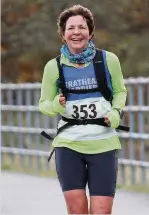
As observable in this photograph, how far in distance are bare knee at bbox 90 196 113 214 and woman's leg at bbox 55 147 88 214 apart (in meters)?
0.05

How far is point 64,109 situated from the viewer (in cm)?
515

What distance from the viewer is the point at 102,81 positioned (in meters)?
5.14

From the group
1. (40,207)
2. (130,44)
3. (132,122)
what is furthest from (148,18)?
(40,207)

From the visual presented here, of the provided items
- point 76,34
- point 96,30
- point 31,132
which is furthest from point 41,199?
point 96,30

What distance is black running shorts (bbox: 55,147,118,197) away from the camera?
5.16m

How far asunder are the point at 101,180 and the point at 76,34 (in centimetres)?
83

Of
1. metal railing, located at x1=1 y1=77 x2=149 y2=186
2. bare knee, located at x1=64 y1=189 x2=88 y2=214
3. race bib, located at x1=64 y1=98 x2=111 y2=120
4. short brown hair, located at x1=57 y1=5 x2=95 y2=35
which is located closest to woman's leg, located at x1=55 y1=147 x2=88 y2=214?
bare knee, located at x1=64 y1=189 x2=88 y2=214

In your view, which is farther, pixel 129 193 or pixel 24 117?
pixel 24 117

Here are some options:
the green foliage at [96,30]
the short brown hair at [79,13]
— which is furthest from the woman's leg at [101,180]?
the green foliage at [96,30]

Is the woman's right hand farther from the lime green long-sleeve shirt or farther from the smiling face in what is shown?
the smiling face

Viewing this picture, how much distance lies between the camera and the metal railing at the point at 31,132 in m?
10.6

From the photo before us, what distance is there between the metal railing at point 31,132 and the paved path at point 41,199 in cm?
89

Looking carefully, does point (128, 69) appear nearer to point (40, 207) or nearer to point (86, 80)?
point (40, 207)

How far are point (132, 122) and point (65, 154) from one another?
5.39 metres
